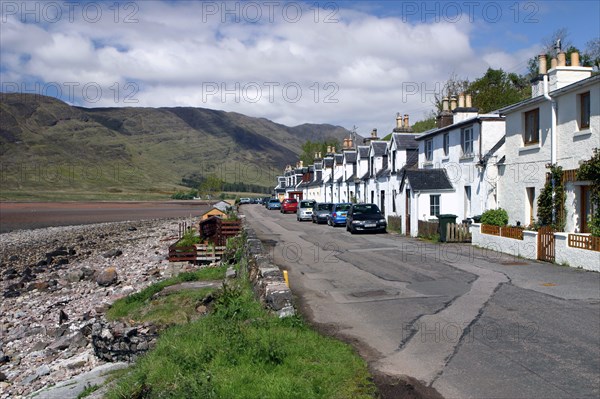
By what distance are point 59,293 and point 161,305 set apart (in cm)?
914

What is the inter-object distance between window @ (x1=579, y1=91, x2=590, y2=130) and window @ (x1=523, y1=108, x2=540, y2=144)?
2.50 metres

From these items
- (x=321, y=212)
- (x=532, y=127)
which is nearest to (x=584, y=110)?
(x=532, y=127)

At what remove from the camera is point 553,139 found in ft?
65.9

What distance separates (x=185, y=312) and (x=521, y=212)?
49.7 ft

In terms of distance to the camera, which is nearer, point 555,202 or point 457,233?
point 555,202

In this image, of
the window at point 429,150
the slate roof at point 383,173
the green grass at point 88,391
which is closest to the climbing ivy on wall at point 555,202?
the window at point 429,150

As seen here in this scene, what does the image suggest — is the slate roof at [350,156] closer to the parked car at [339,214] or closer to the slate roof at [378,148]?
the slate roof at [378,148]

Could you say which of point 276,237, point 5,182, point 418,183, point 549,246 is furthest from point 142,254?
point 5,182

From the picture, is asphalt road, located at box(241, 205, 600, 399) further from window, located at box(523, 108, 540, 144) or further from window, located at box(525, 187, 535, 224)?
window, located at box(523, 108, 540, 144)

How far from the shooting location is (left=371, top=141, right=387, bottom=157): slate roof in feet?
146

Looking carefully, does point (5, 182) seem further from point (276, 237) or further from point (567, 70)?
point (567, 70)

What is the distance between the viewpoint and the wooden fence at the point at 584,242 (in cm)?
1585

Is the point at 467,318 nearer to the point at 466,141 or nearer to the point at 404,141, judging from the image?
the point at 466,141

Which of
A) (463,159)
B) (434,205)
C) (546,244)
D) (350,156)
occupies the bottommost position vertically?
(546,244)
